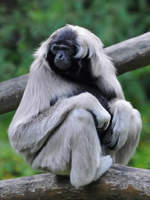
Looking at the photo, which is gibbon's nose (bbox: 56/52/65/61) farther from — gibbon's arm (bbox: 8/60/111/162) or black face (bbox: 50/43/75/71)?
gibbon's arm (bbox: 8/60/111/162)

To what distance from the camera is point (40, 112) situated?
5742mm

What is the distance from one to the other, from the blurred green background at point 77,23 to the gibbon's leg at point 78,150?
17.7ft

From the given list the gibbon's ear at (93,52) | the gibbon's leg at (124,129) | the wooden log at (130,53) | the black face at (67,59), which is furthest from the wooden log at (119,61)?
the gibbon's leg at (124,129)

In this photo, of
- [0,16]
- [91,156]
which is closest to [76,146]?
[91,156]

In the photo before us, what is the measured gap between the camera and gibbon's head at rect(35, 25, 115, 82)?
18.8 ft

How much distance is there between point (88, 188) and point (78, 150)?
496mm

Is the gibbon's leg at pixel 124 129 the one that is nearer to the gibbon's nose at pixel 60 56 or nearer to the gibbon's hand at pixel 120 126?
the gibbon's hand at pixel 120 126

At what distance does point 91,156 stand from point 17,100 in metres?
2.09

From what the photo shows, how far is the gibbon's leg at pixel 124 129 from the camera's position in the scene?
19.0 feet

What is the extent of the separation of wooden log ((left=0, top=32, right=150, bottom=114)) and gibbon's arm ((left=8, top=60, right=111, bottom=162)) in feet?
3.51

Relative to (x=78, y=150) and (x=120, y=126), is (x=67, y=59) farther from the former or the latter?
(x=78, y=150)

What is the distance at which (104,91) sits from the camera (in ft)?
20.3

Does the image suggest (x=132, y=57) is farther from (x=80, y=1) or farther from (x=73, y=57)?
(x=80, y=1)

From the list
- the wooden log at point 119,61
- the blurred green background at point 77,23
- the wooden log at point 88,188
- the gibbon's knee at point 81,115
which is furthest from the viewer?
the blurred green background at point 77,23
